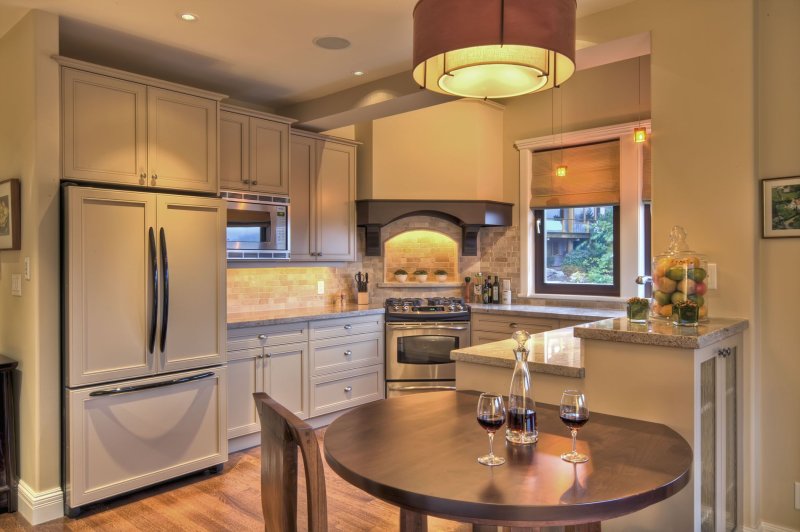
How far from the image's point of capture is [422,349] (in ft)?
16.6

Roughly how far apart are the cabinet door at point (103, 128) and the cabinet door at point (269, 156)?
1.00 m

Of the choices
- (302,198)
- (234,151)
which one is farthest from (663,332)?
(302,198)

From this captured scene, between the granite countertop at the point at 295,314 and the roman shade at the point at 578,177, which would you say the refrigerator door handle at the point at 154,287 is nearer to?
the granite countertop at the point at 295,314

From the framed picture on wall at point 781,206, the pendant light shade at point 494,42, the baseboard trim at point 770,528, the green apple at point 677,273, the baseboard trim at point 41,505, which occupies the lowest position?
the baseboard trim at point 41,505

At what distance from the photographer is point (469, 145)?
5.44 meters

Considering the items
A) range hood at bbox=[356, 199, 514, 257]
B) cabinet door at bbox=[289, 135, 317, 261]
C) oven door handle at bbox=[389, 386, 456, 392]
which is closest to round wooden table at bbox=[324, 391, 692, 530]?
cabinet door at bbox=[289, 135, 317, 261]

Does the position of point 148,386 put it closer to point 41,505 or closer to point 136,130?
point 41,505

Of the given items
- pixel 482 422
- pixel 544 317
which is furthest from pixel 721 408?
pixel 544 317

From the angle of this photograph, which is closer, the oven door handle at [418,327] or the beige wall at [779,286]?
the beige wall at [779,286]

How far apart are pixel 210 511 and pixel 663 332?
2.54m

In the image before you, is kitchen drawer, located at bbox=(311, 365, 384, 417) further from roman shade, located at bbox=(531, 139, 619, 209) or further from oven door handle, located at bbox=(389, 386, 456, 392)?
roman shade, located at bbox=(531, 139, 619, 209)

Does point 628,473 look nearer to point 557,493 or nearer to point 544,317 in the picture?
point 557,493

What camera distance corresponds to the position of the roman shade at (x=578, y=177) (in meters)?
5.05

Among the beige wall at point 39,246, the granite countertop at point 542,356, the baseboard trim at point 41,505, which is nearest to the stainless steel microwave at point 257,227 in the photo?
the beige wall at point 39,246
